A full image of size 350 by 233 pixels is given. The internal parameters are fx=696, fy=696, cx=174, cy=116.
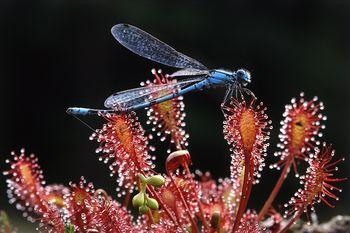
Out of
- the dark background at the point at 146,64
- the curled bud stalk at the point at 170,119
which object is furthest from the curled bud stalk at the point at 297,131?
the dark background at the point at 146,64

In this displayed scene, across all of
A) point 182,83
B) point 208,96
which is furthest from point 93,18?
point 182,83

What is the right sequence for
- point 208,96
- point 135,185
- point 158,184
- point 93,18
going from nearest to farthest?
point 158,184, point 135,185, point 208,96, point 93,18

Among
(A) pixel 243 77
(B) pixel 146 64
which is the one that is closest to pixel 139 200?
(A) pixel 243 77

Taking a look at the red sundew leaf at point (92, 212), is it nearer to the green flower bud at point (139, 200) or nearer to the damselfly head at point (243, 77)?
the green flower bud at point (139, 200)

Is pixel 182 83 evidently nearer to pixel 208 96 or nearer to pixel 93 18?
pixel 208 96

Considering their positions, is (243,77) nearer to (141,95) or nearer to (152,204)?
(141,95)

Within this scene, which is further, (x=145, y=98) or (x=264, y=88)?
(x=264, y=88)

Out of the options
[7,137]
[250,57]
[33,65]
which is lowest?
[7,137]
